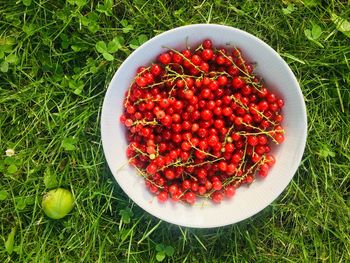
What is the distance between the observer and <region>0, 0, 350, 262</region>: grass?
6.53ft

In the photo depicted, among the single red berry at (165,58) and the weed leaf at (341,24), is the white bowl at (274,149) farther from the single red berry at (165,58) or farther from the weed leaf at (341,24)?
the weed leaf at (341,24)

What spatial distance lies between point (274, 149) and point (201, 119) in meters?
0.32

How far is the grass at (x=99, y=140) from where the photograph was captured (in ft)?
6.53

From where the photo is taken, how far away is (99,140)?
2.00 meters

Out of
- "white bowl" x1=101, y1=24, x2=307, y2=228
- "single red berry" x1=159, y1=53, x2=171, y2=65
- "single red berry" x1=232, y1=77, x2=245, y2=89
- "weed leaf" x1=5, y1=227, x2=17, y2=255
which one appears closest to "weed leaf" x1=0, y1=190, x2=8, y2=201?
"weed leaf" x1=5, y1=227, x2=17, y2=255

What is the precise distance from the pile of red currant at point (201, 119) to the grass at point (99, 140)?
0.87 feet

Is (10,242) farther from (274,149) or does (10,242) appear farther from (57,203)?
(274,149)

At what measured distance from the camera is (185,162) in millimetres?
1770

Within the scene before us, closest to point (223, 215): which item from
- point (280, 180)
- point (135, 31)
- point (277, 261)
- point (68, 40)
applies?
point (280, 180)

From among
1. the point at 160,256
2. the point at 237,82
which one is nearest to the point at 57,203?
the point at 160,256

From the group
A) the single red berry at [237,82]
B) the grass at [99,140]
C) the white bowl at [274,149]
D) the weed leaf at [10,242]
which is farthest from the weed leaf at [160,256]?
the single red berry at [237,82]

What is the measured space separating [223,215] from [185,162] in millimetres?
264

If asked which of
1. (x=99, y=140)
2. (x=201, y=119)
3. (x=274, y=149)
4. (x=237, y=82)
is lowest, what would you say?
(x=99, y=140)

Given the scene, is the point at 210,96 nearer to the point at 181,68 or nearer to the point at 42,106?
the point at 181,68
